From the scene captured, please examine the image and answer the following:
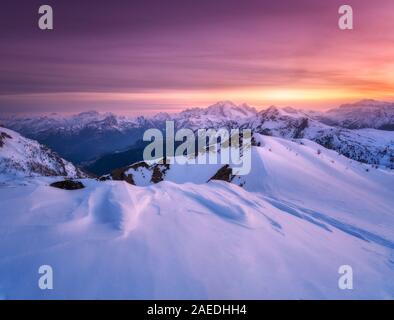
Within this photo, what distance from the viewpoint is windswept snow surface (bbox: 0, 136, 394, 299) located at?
6.77 m

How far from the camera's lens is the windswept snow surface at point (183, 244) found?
22.2 feet

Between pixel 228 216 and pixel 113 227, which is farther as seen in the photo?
pixel 228 216

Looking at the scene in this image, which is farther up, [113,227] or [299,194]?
[113,227]

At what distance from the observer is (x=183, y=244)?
8461mm

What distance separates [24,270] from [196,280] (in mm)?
4201

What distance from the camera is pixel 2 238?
325 inches

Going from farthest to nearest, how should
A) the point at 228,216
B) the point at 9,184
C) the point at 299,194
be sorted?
the point at 299,194 → the point at 9,184 → the point at 228,216
